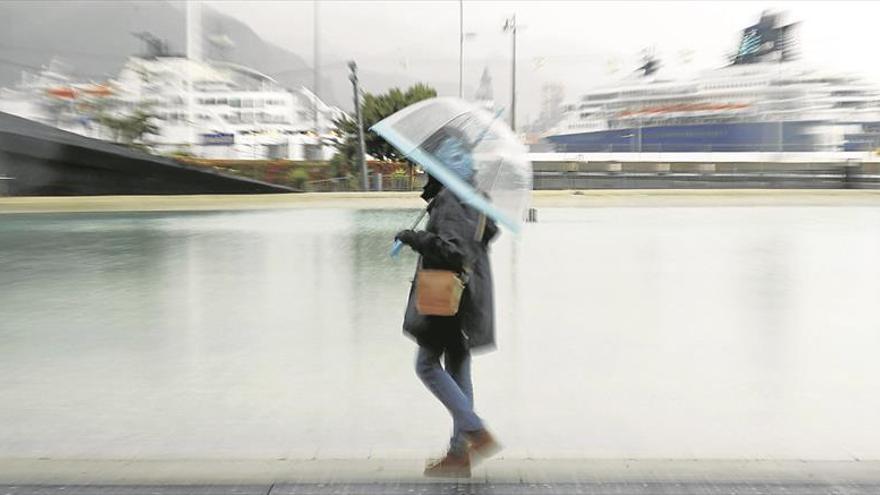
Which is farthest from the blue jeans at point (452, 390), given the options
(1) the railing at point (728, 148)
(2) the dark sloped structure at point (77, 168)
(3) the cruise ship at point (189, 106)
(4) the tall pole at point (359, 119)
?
(1) the railing at point (728, 148)

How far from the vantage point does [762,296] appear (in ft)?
24.3

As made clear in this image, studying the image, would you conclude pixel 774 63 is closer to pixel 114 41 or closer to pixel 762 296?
pixel 114 41

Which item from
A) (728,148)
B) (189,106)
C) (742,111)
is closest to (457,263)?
(189,106)

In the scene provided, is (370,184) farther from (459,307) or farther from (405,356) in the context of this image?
(459,307)

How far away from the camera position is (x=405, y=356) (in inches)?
199

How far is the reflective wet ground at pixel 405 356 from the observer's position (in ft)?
11.7

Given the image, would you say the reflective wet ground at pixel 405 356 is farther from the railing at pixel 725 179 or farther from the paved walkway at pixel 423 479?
the railing at pixel 725 179

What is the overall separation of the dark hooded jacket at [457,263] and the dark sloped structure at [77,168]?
2667 cm

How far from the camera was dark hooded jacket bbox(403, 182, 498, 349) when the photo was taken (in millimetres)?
2805

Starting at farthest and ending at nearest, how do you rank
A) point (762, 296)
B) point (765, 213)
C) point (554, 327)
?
point (765, 213)
point (762, 296)
point (554, 327)

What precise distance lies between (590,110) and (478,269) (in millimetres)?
64467

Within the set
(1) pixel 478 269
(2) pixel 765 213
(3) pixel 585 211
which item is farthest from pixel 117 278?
(2) pixel 765 213

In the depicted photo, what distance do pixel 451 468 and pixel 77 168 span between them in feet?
91.2

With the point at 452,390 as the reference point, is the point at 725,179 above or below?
above
